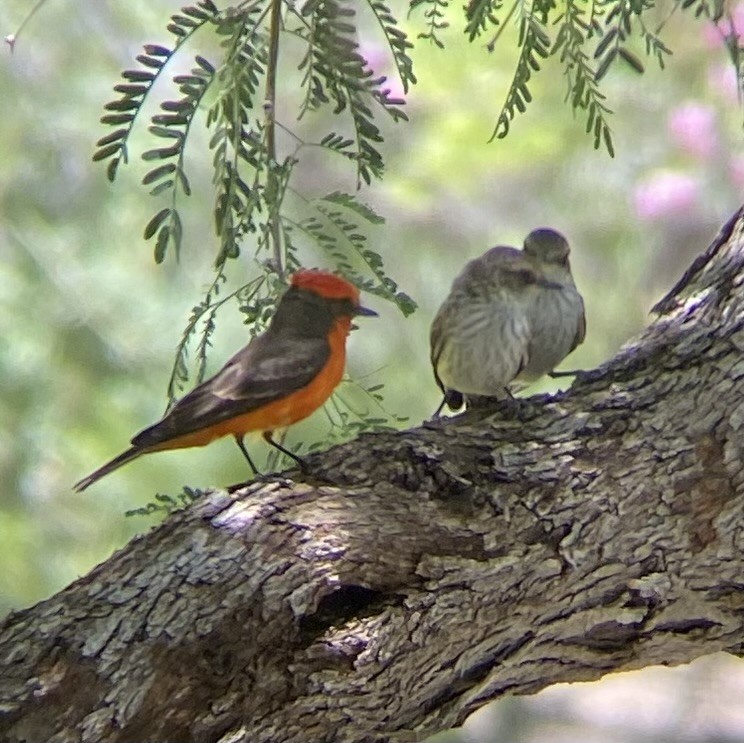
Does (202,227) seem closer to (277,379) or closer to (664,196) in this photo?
(664,196)

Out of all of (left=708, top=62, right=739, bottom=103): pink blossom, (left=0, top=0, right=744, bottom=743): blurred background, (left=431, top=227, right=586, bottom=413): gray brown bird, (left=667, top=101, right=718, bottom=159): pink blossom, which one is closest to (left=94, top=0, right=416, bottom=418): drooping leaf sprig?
(left=431, top=227, right=586, bottom=413): gray brown bird

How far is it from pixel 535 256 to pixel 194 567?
62.5 inches

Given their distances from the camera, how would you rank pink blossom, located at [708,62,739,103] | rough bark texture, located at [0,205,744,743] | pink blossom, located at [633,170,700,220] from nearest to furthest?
1. rough bark texture, located at [0,205,744,743]
2. pink blossom, located at [708,62,739,103]
3. pink blossom, located at [633,170,700,220]

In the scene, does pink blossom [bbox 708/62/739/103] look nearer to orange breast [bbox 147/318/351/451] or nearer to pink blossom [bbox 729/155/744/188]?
pink blossom [bbox 729/155/744/188]

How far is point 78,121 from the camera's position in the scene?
4.94m

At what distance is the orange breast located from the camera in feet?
8.96

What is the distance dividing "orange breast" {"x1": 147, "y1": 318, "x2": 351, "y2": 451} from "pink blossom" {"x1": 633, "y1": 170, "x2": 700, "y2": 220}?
2713 mm

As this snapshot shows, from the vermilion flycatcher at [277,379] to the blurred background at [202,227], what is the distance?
1.30m

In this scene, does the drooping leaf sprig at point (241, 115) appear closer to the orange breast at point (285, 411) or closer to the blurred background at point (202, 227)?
the orange breast at point (285, 411)

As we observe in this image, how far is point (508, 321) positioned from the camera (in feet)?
10.8

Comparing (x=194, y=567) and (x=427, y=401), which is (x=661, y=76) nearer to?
(x=427, y=401)

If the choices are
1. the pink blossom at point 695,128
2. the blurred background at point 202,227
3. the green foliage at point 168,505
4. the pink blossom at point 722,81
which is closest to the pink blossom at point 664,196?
the blurred background at point 202,227

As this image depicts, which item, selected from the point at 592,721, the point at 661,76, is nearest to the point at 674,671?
the point at 592,721

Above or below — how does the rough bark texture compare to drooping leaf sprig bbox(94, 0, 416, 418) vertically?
below
